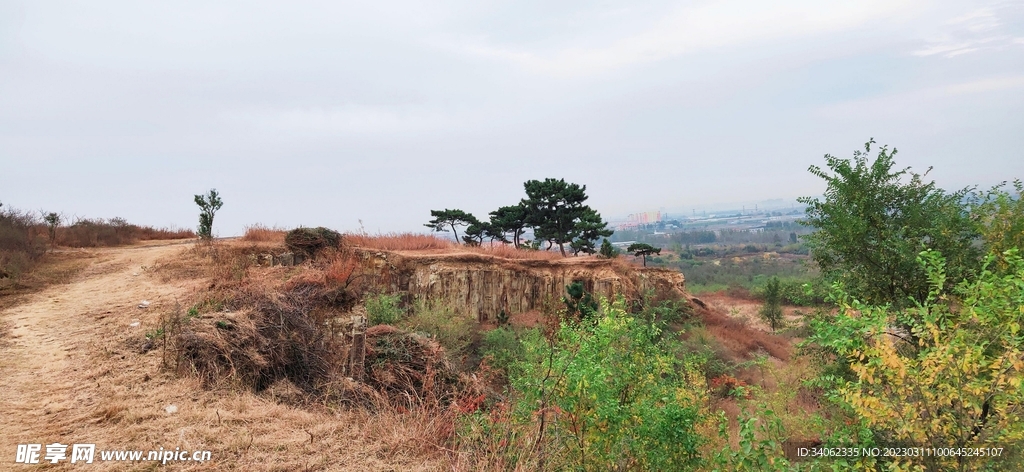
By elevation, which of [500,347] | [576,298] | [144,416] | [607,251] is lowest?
[500,347]

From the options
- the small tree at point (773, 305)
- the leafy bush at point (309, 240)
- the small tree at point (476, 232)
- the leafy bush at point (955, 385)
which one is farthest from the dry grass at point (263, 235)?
the small tree at point (773, 305)

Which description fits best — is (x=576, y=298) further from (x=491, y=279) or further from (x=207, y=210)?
(x=207, y=210)

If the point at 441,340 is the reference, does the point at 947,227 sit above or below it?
above

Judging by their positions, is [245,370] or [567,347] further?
[245,370]

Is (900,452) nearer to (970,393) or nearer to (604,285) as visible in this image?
(970,393)

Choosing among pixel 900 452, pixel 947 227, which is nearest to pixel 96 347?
pixel 900 452

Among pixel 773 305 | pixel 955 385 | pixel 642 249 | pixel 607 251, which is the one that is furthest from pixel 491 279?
pixel 773 305

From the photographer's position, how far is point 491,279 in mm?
17562

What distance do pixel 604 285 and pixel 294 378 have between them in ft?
44.6

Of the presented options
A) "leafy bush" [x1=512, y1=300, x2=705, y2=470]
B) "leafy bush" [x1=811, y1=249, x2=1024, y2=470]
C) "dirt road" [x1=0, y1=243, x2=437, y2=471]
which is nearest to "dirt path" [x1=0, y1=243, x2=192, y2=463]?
"dirt road" [x1=0, y1=243, x2=437, y2=471]

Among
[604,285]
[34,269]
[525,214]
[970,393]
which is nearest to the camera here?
[970,393]

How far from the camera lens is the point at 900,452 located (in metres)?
3.43

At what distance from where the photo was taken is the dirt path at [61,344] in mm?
4531

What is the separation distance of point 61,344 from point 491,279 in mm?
12170
